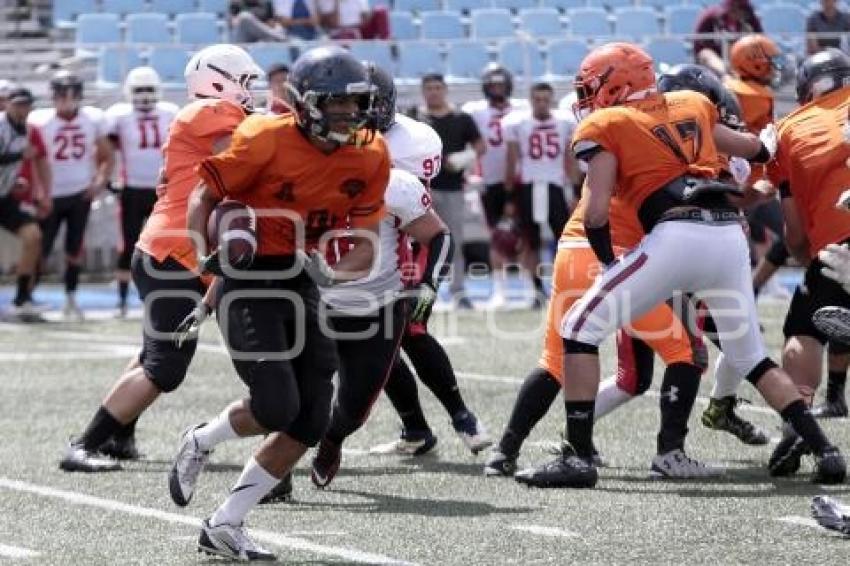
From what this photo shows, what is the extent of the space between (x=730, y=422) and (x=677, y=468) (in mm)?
809

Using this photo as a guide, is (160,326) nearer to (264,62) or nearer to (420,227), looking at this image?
(420,227)

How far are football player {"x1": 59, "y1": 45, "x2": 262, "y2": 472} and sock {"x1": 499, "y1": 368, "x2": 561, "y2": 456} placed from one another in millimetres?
1230

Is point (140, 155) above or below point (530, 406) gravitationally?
below

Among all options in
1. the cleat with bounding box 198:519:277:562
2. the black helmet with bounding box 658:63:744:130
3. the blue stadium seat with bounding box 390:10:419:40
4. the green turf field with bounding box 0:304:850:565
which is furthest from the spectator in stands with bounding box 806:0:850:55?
the cleat with bounding box 198:519:277:562

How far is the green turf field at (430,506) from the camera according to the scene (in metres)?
5.84

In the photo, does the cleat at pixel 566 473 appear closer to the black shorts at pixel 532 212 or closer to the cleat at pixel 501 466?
the cleat at pixel 501 466

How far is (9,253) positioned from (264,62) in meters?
2.54

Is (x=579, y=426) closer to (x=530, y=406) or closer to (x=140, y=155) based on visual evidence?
(x=530, y=406)

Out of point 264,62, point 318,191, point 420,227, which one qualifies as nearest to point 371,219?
point 318,191

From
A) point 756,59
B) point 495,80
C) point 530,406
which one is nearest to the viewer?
point 530,406

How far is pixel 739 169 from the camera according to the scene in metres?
7.89

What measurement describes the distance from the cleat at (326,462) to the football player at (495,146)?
7515mm

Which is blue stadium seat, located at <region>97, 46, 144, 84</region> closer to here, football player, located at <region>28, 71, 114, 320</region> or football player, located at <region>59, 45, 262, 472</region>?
football player, located at <region>28, 71, 114, 320</region>

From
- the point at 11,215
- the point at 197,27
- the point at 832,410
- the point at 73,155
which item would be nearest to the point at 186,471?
the point at 832,410
